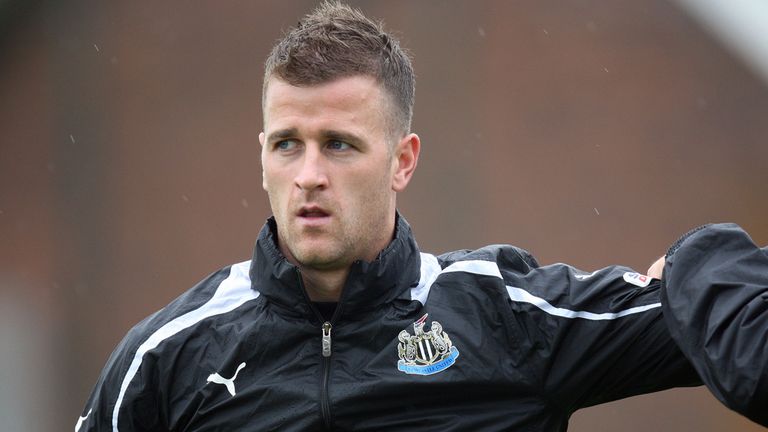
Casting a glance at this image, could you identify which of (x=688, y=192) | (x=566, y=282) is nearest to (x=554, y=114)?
(x=688, y=192)

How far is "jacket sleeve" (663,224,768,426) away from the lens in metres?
2.53

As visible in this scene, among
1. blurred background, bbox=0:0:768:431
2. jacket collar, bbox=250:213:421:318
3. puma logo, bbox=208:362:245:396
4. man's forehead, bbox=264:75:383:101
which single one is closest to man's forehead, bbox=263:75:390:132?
man's forehead, bbox=264:75:383:101

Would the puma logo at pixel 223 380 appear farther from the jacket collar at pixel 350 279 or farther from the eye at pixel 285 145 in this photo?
the eye at pixel 285 145

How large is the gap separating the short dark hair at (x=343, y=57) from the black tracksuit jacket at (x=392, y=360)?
1.57 ft

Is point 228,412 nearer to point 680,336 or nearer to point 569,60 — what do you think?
point 680,336

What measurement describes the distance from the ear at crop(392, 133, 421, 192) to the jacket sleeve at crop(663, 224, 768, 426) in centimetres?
81

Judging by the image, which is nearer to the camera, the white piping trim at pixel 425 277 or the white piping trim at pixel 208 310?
the white piping trim at pixel 208 310

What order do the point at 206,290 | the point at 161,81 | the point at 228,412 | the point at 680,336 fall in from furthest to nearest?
the point at 161,81
the point at 206,290
the point at 228,412
the point at 680,336

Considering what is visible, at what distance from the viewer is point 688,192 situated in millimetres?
7754

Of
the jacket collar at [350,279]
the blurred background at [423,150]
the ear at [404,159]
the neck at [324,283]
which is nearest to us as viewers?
the jacket collar at [350,279]

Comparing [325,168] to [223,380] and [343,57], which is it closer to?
[343,57]

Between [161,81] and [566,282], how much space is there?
6048mm

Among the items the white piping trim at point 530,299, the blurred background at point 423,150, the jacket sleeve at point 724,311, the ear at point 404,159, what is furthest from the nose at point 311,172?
the blurred background at point 423,150

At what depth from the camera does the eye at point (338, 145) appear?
10.1 ft
